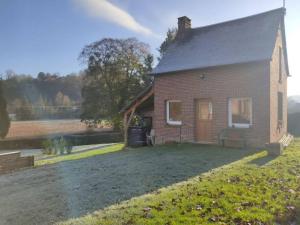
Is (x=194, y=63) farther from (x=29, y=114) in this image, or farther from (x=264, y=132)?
(x=29, y=114)

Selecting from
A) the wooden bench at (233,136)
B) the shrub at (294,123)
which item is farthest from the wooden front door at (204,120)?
the shrub at (294,123)

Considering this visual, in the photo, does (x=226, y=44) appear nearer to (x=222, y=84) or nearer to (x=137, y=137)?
(x=222, y=84)

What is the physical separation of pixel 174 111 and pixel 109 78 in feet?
57.3

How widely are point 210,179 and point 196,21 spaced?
47.3 feet

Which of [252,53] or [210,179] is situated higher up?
[252,53]

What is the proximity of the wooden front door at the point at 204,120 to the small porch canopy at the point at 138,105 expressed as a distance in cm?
323

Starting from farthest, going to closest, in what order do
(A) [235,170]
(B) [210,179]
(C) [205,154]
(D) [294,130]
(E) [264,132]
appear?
1. (D) [294,130]
2. (E) [264,132]
3. (C) [205,154]
4. (A) [235,170]
5. (B) [210,179]

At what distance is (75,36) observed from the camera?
12273 mm

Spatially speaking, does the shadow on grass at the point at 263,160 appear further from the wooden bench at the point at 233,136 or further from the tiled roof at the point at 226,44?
the tiled roof at the point at 226,44

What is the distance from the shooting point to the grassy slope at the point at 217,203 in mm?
4367

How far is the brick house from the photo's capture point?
38.2 ft

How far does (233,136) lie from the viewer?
1199cm

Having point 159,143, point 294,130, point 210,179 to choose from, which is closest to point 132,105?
point 159,143

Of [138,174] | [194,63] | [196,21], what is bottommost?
[138,174]
